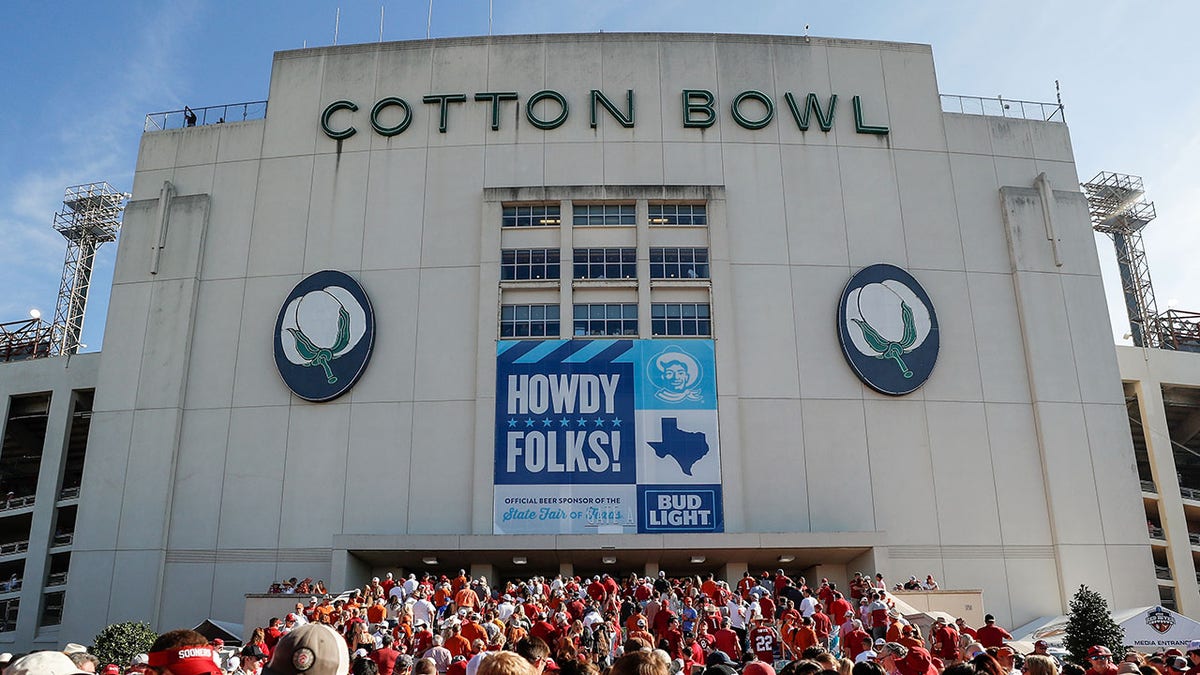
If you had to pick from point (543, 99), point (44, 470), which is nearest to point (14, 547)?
point (44, 470)

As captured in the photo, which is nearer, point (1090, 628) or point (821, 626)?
point (821, 626)

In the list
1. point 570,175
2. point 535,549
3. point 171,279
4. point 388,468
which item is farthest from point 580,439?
point 171,279

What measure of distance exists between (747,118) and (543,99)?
328 inches

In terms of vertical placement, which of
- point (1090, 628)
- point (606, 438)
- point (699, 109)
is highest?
point (699, 109)

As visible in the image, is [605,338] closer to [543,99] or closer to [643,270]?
[643,270]

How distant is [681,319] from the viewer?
117 feet

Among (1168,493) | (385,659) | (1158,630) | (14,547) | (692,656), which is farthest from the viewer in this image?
(14,547)

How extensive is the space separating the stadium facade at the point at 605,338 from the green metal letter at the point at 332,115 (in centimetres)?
19

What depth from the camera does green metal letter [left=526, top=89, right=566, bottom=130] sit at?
3800cm

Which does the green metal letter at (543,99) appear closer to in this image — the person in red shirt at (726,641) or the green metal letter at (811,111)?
the green metal letter at (811,111)

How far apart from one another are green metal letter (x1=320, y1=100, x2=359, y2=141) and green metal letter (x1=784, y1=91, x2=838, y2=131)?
17.8m

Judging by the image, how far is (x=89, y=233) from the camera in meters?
54.8

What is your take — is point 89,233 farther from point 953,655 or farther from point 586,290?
point 953,655

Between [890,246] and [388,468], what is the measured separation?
20.8m
